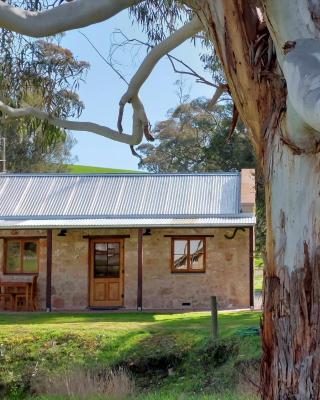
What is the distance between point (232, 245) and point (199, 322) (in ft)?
20.4

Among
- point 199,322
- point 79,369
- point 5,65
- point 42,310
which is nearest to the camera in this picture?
point 5,65

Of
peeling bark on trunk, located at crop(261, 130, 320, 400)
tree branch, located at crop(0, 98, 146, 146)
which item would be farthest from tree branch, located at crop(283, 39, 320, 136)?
tree branch, located at crop(0, 98, 146, 146)

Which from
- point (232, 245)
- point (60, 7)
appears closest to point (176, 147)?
point (232, 245)

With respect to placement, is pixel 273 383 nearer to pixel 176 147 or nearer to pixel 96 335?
pixel 96 335

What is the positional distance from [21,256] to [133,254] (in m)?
3.51

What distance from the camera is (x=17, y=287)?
21.8 m

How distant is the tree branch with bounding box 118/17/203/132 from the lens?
793 centimetres

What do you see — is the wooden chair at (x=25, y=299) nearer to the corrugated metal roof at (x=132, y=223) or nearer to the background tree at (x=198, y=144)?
the corrugated metal roof at (x=132, y=223)

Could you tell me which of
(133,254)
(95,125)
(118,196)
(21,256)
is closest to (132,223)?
(133,254)

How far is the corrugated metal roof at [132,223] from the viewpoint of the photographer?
2091 centimetres

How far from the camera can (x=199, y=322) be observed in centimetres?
1600

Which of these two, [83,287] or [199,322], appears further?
[83,287]

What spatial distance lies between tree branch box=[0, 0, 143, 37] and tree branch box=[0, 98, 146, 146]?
221cm

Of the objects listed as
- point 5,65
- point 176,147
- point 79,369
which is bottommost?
point 79,369
